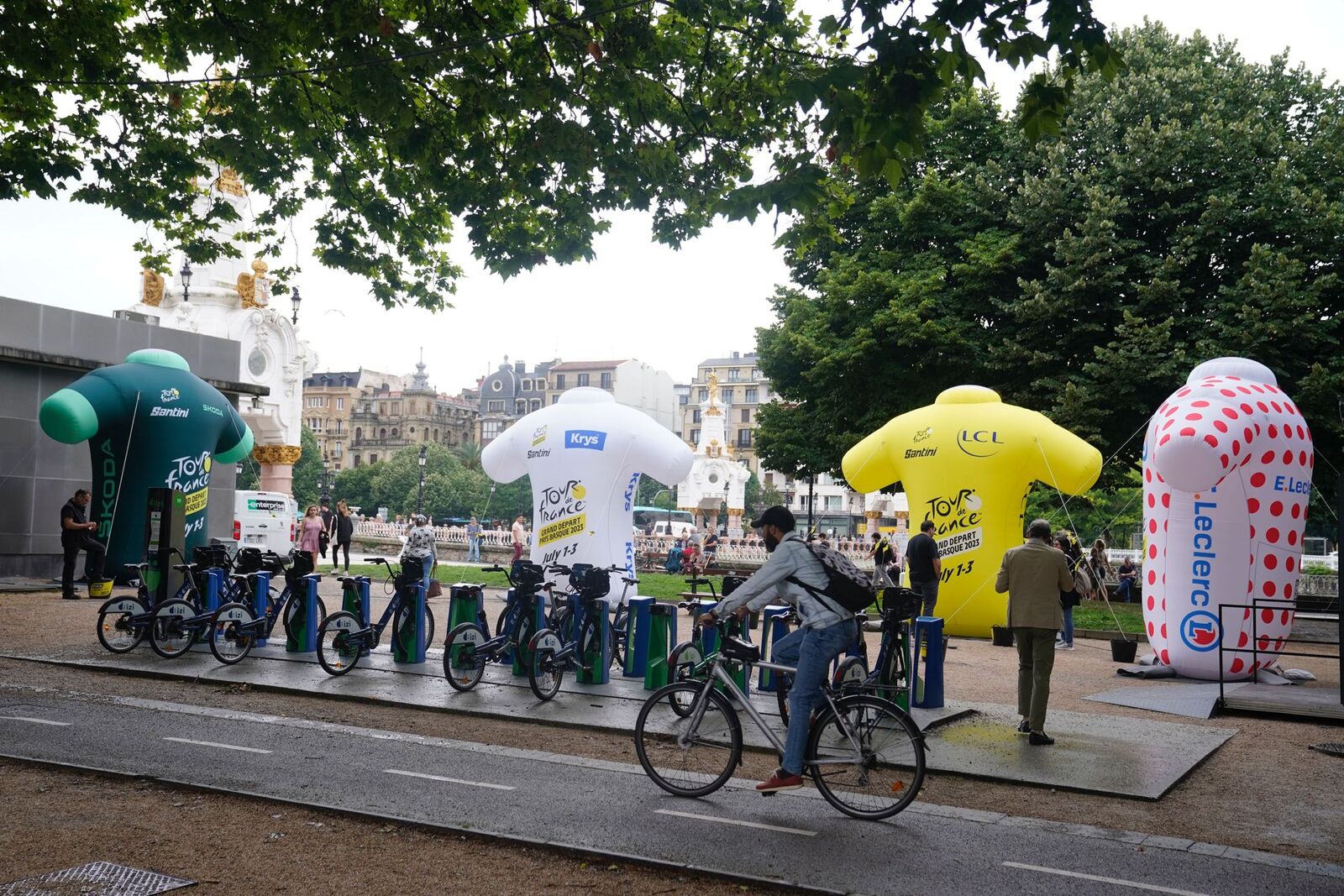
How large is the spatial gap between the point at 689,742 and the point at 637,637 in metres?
4.75

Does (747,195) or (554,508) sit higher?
(747,195)

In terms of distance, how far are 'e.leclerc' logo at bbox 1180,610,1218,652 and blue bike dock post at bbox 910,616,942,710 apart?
15.1ft

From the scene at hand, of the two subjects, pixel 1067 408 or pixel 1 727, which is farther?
pixel 1067 408

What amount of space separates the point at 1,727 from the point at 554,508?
1018 cm

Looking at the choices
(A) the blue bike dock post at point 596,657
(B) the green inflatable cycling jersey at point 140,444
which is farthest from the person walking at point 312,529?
(A) the blue bike dock post at point 596,657

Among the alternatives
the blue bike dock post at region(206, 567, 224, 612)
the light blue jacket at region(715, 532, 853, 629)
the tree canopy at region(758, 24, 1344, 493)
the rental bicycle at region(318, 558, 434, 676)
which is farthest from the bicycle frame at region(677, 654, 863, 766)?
the tree canopy at region(758, 24, 1344, 493)

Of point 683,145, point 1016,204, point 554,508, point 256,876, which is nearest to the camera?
point 256,876

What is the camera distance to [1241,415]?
13.2 meters

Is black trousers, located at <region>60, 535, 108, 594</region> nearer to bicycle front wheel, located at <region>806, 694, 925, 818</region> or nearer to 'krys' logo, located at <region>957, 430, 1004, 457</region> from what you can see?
'krys' logo, located at <region>957, 430, 1004, 457</region>

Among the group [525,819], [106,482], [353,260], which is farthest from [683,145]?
[106,482]

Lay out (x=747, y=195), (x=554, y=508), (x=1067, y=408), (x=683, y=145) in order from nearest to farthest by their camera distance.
Result: 1. (x=747, y=195)
2. (x=683, y=145)
3. (x=554, y=508)
4. (x=1067, y=408)

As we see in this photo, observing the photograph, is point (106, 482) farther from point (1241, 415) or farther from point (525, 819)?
point (1241, 415)

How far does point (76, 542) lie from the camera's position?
61.2 feet

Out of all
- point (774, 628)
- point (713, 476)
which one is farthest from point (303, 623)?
point (713, 476)
